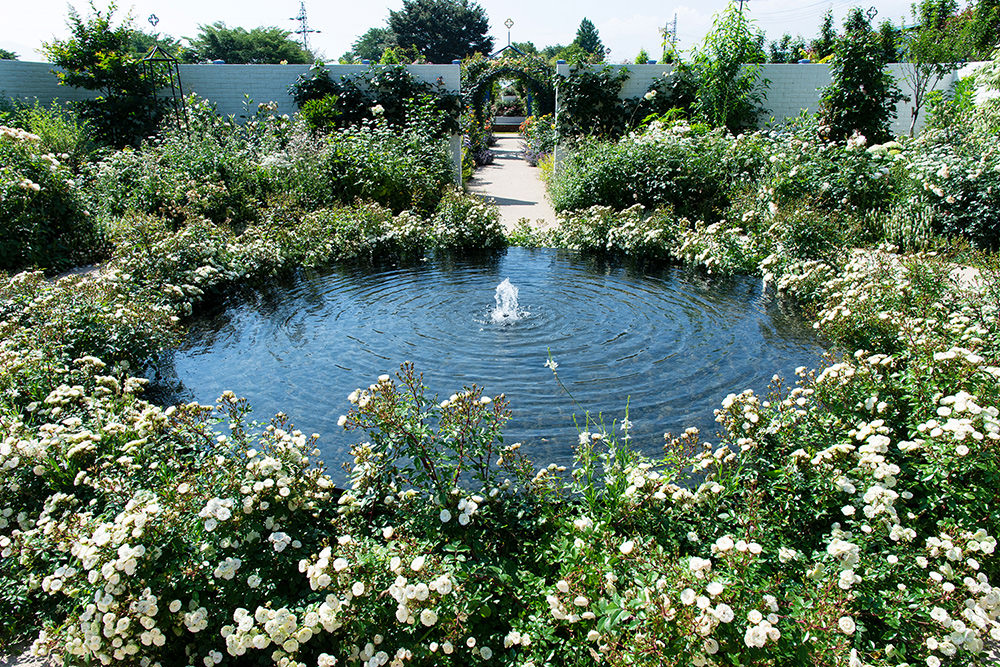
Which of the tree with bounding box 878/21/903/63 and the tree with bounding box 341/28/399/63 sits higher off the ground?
the tree with bounding box 341/28/399/63

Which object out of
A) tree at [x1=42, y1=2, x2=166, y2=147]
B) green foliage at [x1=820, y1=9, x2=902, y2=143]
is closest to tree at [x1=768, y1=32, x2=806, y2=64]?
green foliage at [x1=820, y1=9, x2=902, y2=143]

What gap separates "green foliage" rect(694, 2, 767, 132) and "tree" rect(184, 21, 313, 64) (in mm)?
43959

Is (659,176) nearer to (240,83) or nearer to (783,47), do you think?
(240,83)

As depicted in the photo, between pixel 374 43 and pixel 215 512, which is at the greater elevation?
pixel 374 43

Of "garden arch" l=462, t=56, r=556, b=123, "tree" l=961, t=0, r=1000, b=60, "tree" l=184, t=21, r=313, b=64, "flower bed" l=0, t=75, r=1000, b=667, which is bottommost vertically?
"flower bed" l=0, t=75, r=1000, b=667

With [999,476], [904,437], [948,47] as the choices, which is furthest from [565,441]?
[948,47]

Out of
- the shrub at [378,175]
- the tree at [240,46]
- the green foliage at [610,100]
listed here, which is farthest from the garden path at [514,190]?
the tree at [240,46]

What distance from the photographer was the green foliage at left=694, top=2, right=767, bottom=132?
12.2 m

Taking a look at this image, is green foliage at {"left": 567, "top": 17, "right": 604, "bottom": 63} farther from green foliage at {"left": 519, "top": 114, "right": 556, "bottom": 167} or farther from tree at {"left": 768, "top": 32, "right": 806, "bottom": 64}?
green foliage at {"left": 519, "top": 114, "right": 556, "bottom": 167}

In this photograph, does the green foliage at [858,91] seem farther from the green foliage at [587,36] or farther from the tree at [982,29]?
the green foliage at [587,36]

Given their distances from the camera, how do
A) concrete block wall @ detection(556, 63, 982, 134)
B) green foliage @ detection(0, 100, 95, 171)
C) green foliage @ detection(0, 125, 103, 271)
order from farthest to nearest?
concrete block wall @ detection(556, 63, 982, 134)
green foliage @ detection(0, 100, 95, 171)
green foliage @ detection(0, 125, 103, 271)

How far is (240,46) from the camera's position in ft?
164

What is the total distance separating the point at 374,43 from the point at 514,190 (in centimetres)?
5594

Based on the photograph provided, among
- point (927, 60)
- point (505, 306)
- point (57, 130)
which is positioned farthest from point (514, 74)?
point (505, 306)
